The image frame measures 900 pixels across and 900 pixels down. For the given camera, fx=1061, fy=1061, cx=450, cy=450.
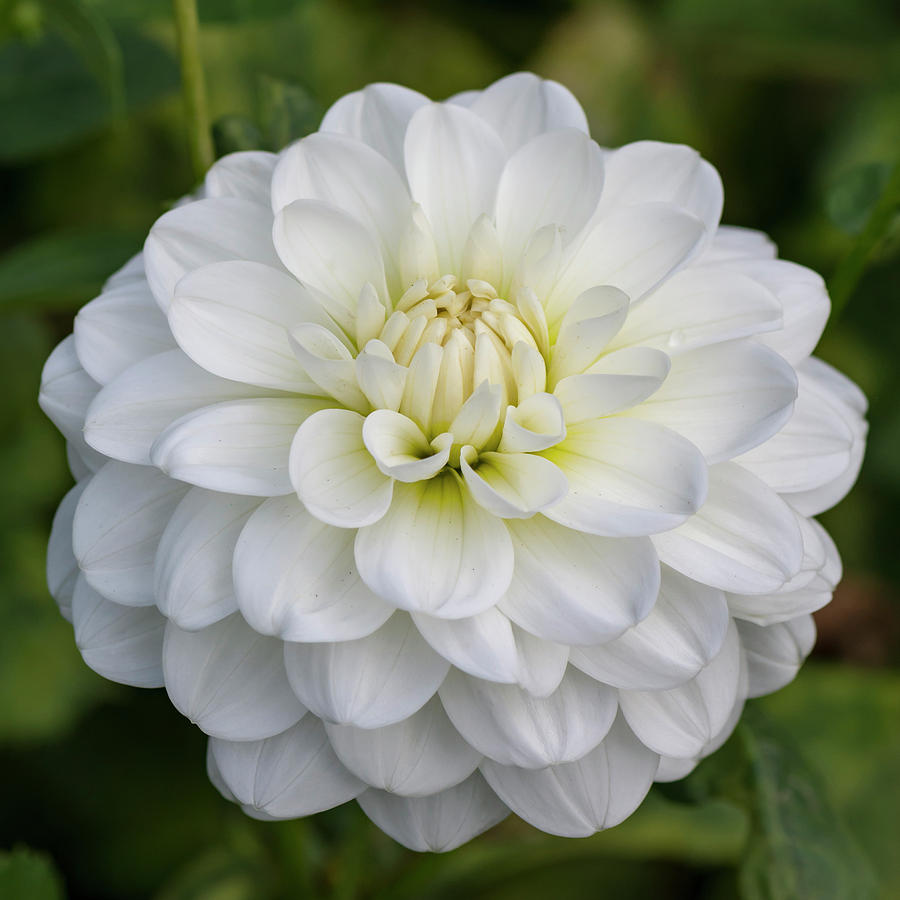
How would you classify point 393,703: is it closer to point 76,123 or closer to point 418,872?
point 418,872

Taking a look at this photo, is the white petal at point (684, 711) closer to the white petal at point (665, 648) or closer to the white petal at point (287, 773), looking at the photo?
the white petal at point (665, 648)

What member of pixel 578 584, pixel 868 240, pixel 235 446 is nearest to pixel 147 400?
pixel 235 446

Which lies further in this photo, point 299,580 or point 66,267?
point 66,267

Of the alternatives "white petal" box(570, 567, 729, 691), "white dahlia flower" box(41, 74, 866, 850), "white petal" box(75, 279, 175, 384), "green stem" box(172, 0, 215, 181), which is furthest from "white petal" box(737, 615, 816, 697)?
"green stem" box(172, 0, 215, 181)

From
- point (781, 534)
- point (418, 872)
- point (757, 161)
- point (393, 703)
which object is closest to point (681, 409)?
point (781, 534)

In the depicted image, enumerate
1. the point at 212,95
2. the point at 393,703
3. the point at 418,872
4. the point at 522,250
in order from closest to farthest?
the point at 393,703, the point at 522,250, the point at 418,872, the point at 212,95

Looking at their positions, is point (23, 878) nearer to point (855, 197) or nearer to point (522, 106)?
point (522, 106)

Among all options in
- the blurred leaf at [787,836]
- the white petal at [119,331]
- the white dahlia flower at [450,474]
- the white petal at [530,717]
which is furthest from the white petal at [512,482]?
the blurred leaf at [787,836]
